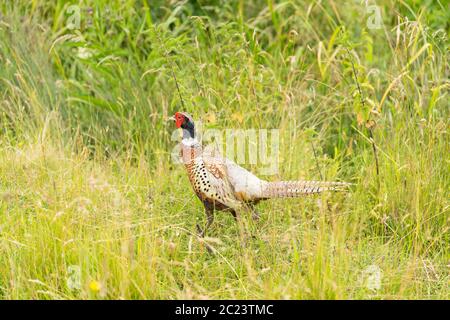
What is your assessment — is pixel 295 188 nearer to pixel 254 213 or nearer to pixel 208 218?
pixel 254 213

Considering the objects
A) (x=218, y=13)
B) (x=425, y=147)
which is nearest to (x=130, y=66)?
(x=218, y=13)

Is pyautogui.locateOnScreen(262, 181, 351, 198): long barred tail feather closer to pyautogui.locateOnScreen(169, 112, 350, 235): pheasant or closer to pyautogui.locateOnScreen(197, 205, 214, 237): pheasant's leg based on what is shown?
pyautogui.locateOnScreen(169, 112, 350, 235): pheasant

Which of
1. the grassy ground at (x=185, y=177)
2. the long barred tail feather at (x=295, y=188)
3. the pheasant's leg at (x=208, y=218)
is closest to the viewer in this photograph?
the grassy ground at (x=185, y=177)

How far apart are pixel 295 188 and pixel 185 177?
2.80 ft

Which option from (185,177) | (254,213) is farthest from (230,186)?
(185,177)

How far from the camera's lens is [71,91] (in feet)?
17.4

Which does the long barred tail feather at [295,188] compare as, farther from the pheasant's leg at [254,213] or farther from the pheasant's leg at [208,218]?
the pheasant's leg at [208,218]

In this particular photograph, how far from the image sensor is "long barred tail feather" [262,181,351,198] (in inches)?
146

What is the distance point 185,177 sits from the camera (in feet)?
14.4

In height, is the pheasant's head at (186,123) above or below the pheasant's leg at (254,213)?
above

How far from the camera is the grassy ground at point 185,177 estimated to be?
330 centimetres

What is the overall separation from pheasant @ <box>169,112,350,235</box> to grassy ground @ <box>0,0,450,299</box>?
0.12 m

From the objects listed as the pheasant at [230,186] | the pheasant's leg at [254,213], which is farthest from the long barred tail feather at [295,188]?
the pheasant's leg at [254,213]
